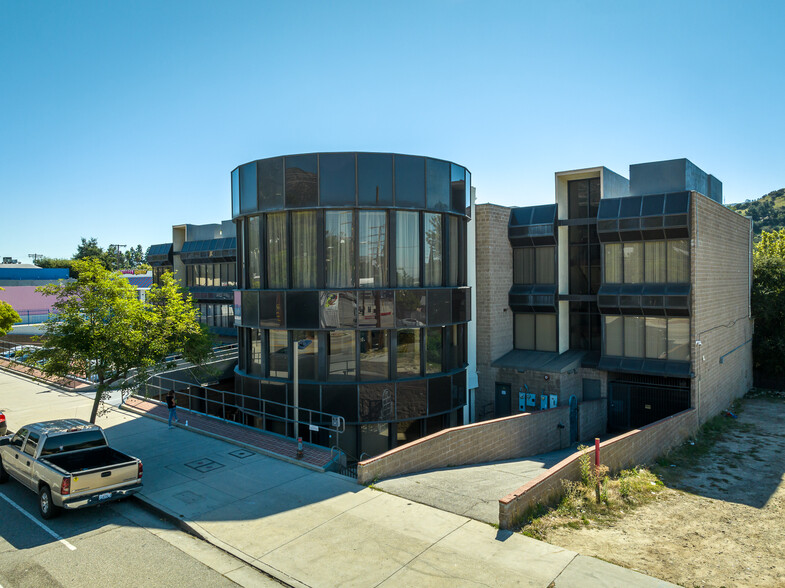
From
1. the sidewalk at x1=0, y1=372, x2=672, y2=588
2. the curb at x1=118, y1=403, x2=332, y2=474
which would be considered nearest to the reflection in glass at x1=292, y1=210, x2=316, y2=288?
the curb at x1=118, y1=403, x2=332, y2=474

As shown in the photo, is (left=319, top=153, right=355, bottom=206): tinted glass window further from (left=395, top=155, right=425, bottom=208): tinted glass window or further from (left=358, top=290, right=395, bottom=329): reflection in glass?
(left=358, top=290, right=395, bottom=329): reflection in glass

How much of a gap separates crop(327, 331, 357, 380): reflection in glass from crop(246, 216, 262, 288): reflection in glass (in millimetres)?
3689

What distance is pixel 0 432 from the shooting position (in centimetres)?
1772

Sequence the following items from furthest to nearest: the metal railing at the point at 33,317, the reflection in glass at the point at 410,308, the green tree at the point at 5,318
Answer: the metal railing at the point at 33,317 → the green tree at the point at 5,318 → the reflection in glass at the point at 410,308

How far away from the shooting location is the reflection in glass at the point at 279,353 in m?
19.5

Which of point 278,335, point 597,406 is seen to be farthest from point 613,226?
point 278,335

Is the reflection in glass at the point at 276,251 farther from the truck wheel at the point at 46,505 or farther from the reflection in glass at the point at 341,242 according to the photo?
the truck wheel at the point at 46,505

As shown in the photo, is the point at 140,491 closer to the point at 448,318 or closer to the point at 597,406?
the point at 448,318

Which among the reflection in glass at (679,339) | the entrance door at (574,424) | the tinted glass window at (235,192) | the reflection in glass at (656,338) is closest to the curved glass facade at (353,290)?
the tinted glass window at (235,192)

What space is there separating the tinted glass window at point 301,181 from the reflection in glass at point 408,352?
18.4ft

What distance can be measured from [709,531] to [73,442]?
49.3 feet

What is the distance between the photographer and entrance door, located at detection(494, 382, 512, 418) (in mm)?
26406

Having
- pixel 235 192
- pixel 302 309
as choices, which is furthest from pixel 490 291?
pixel 235 192

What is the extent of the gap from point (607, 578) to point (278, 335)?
1340 centimetres
